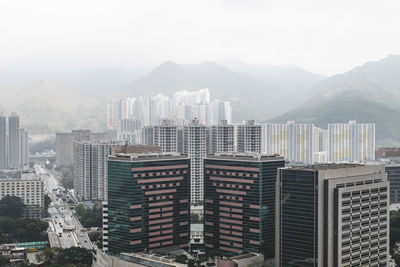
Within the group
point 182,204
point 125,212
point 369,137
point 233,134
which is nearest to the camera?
point 125,212

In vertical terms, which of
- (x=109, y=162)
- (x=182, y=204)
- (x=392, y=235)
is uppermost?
(x=109, y=162)

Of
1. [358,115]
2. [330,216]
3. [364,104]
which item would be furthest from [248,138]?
[364,104]

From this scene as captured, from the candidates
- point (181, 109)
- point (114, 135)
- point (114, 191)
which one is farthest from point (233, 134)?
point (114, 135)

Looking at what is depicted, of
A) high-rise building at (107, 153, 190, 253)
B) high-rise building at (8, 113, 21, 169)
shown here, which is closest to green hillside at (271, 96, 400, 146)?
high-rise building at (8, 113, 21, 169)

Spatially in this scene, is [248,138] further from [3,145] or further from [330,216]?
[3,145]

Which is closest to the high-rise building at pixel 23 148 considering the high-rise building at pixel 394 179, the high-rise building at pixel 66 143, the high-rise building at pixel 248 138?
the high-rise building at pixel 66 143

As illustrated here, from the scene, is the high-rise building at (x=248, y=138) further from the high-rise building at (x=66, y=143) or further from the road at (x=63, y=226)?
the high-rise building at (x=66, y=143)

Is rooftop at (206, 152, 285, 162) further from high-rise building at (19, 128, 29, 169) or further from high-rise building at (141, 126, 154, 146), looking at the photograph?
high-rise building at (19, 128, 29, 169)

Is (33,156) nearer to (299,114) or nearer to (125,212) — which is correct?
(299,114)
